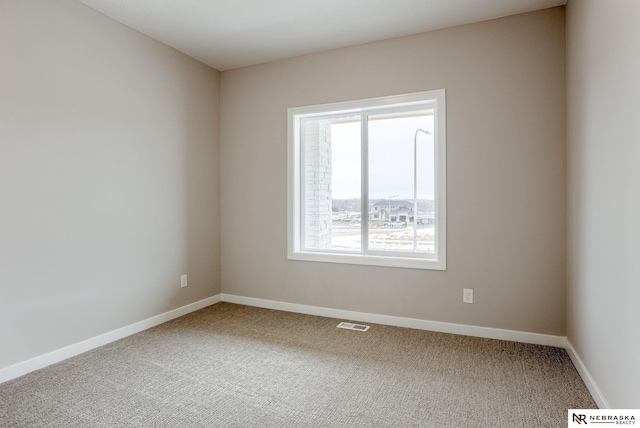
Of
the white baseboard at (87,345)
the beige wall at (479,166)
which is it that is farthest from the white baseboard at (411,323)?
the white baseboard at (87,345)

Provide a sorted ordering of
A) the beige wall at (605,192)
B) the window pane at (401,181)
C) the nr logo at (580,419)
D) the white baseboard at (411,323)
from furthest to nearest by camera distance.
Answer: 1. the window pane at (401,181)
2. the white baseboard at (411,323)
3. the nr logo at (580,419)
4. the beige wall at (605,192)

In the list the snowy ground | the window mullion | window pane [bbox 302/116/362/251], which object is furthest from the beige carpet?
window pane [bbox 302/116/362/251]

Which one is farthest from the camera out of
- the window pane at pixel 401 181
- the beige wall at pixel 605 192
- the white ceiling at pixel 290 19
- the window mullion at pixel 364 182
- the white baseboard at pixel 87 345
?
the window mullion at pixel 364 182

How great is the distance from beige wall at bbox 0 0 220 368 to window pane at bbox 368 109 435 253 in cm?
185

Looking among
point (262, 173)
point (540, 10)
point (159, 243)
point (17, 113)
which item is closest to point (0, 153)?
point (17, 113)

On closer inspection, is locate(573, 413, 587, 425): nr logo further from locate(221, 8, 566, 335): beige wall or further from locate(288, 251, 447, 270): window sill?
locate(288, 251, 447, 270): window sill

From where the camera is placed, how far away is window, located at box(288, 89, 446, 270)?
338 centimetres

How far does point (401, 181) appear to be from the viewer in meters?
3.53

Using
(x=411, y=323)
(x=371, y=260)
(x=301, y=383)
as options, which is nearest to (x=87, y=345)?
(x=301, y=383)

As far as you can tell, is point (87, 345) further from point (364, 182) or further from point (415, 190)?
point (415, 190)

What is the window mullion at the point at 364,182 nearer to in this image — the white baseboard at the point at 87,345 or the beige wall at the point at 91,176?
the beige wall at the point at 91,176

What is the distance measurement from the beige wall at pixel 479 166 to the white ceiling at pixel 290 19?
16cm

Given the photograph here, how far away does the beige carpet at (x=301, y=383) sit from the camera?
195cm

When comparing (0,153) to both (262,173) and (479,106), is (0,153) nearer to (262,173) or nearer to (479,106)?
(262,173)
